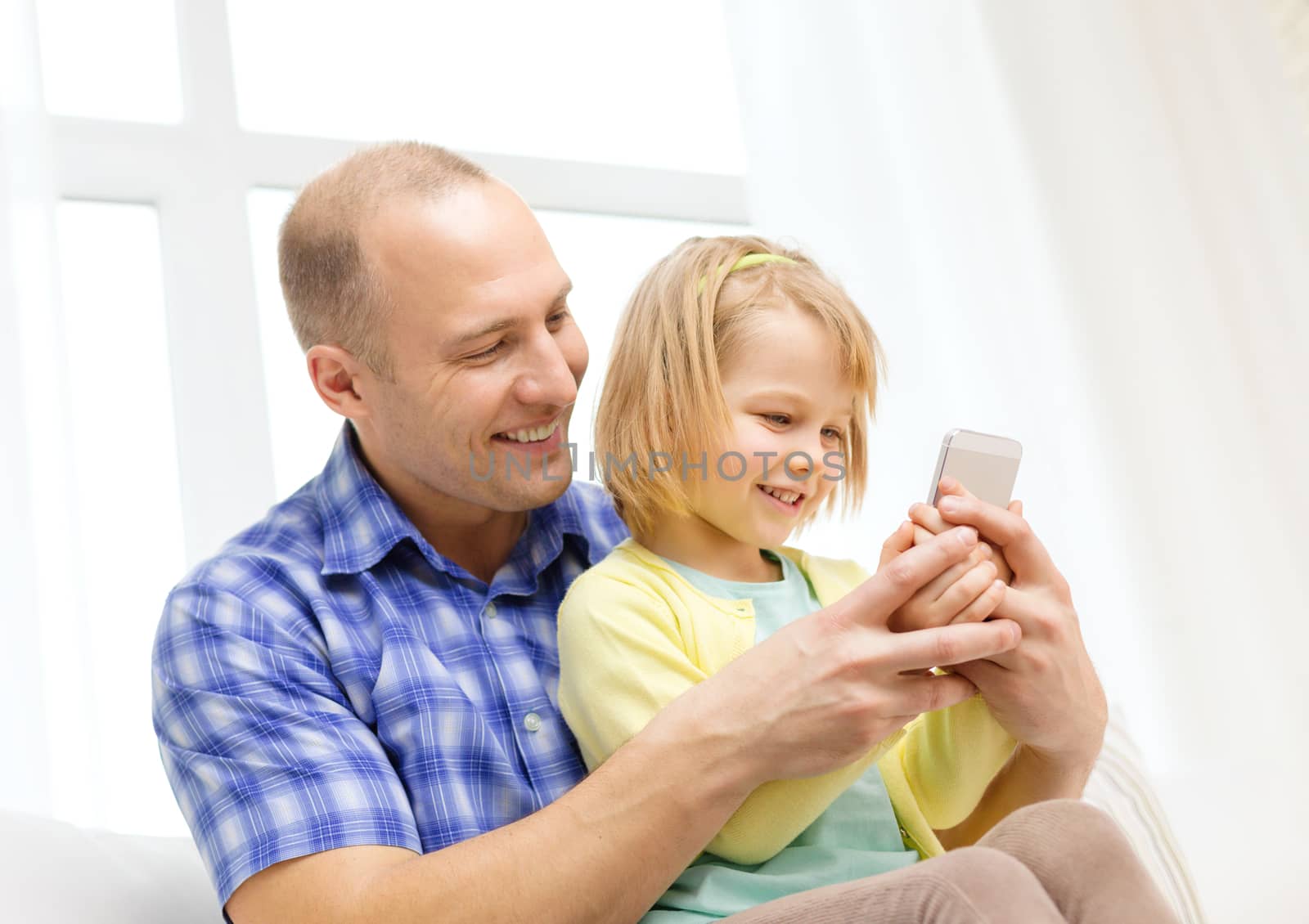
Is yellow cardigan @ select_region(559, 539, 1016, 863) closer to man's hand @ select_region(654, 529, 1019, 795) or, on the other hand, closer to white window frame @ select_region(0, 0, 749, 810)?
man's hand @ select_region(654, 529, 1019, 795)

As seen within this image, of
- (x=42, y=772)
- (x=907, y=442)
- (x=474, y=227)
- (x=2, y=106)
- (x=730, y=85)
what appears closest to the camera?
(x=474, y=227)

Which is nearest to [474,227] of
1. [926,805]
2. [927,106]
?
[926,805]

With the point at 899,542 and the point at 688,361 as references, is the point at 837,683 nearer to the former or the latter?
the point at 899,542

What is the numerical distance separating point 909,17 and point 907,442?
3.74ft

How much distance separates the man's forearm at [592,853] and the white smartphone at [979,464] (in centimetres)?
38

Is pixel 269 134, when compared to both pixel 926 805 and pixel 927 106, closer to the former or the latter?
pixel 927 106

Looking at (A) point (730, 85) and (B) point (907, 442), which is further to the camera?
(A) point (730, 85)

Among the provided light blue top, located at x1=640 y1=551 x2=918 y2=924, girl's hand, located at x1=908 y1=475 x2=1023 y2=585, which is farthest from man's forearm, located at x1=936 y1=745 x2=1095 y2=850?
girl's hand, located at x1=908 y1=475 x2=1023 y2=585

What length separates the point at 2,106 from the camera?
Answer: 7.98 feet

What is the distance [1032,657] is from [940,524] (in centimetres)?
16

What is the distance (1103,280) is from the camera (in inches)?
128

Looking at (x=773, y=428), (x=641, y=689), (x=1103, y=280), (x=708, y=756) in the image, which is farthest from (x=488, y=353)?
(x=1103, y=280)

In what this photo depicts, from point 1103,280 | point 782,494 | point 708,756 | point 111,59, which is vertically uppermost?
point 111,59

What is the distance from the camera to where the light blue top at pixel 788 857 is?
130 cm
